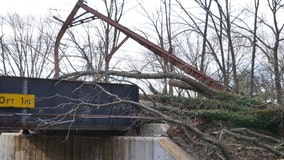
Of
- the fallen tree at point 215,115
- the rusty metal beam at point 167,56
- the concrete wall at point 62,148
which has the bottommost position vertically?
the concrete wall at point 62,148

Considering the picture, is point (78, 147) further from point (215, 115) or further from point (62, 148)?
point (215, 115)

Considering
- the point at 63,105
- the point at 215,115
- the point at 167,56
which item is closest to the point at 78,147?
the point at 63,105

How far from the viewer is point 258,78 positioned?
29.0 m

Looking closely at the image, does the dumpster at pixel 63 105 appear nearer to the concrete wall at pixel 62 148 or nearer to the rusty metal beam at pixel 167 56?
the concrete wall at pixel 62 148

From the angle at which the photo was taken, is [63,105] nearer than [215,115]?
Yes

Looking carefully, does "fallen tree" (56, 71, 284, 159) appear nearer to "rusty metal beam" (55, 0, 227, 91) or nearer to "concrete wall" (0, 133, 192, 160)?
"concrete wall" (0, 133, 192, 160)

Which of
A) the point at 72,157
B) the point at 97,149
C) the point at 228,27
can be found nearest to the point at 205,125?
the point at 97,149

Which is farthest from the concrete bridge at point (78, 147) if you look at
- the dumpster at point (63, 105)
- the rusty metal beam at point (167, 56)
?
the rusty metal beam at point (167, 56)

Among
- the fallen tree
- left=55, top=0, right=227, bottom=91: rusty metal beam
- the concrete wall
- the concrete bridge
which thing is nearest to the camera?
the fallen tree

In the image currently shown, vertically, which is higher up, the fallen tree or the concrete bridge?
the fallen tree

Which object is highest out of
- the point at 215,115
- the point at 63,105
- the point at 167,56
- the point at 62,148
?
the point at 167,56

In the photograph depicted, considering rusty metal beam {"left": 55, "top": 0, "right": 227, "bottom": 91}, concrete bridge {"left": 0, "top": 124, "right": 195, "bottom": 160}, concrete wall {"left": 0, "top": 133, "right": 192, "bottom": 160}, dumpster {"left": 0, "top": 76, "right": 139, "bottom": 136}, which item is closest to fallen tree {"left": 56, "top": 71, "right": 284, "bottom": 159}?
dumpster {"left": 0, "top": 76, "right": 139, "bottom": 136}

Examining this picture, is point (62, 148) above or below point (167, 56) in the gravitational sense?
below

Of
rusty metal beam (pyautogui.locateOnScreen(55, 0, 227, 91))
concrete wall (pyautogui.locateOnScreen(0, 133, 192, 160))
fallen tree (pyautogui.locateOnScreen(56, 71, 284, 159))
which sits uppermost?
rusty metal beam (pyautogui.locateOnScreen(55, 0, 227, 91))
